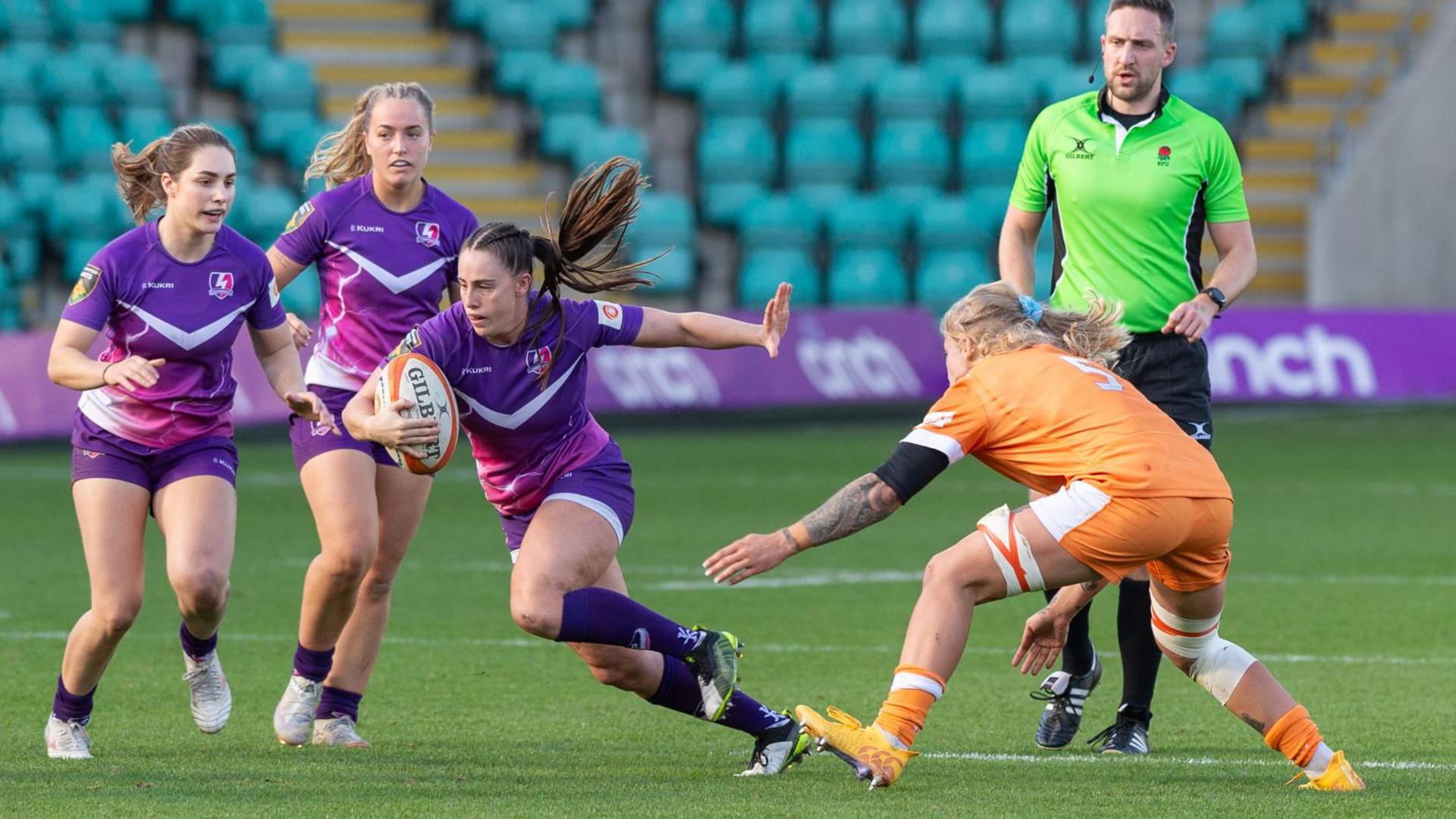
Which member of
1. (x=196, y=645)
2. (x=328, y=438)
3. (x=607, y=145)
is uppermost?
(x=328, y=438)

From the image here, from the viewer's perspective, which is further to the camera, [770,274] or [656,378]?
[770,274]

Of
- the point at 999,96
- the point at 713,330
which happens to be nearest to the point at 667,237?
→ the point at 999,96

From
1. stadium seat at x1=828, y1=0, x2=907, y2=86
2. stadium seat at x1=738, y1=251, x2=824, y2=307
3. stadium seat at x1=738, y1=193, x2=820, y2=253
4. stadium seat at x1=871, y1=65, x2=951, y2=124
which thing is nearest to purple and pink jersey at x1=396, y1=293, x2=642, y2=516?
stadium seat at x1=738, y1=251, x2=824, y2=307

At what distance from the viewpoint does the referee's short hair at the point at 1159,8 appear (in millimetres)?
6512

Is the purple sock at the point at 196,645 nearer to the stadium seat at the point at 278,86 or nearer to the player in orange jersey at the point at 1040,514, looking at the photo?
the player in orange jersey at the point at 1040,514

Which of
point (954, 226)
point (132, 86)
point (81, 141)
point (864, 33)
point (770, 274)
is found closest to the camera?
point (81, 141)

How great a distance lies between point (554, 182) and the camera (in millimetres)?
22172

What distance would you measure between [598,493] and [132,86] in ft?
50.0

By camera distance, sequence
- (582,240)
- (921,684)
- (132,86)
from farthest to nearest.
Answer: (132,86) → (582,240) → (921,684)

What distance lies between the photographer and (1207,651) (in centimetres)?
565

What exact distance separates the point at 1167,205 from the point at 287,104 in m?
15.7

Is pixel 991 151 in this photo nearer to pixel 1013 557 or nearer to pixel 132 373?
pixel 1013 557

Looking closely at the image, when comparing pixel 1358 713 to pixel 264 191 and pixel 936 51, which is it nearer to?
pixel 264 191

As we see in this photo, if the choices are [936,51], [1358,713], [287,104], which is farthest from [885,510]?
[936,51]
